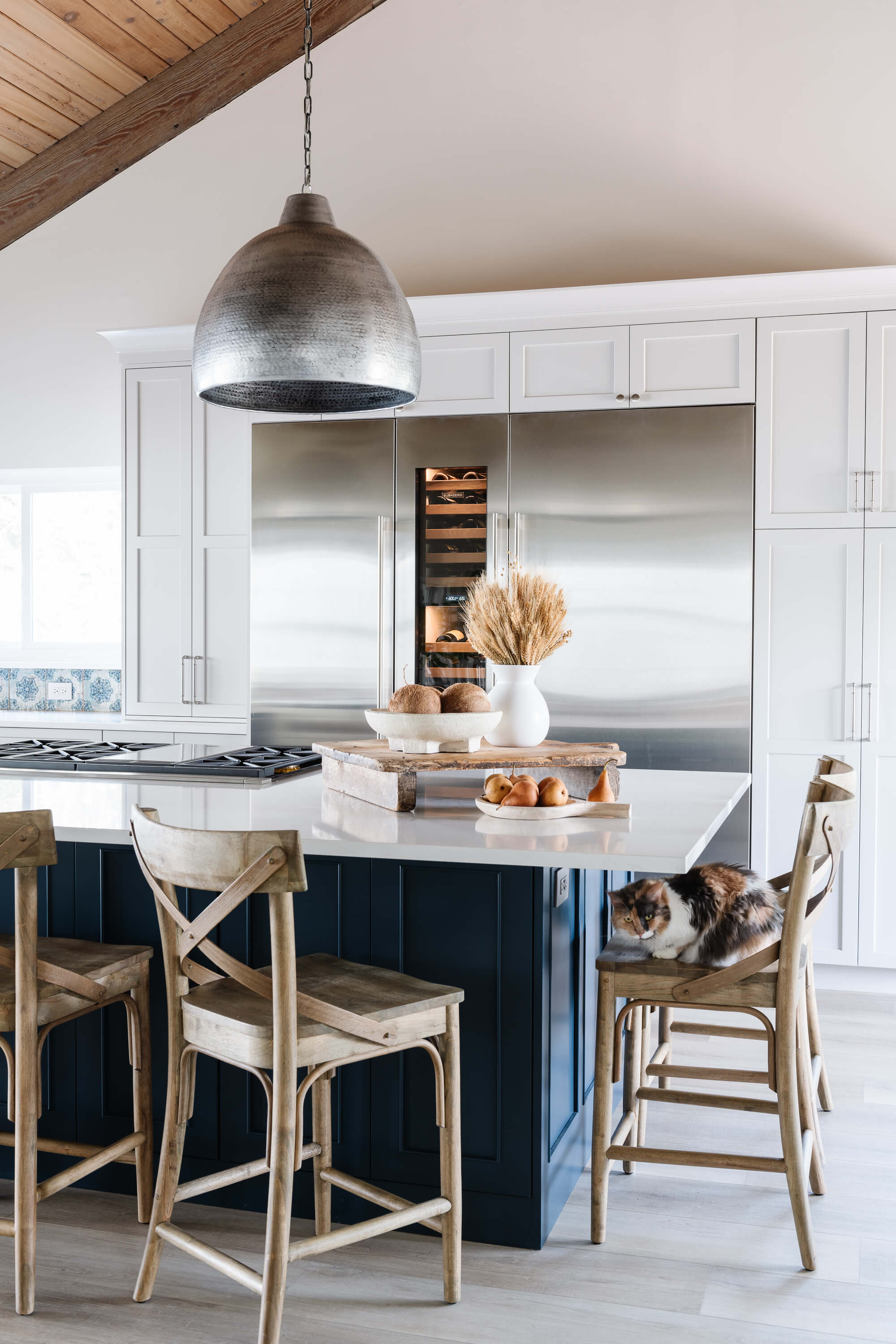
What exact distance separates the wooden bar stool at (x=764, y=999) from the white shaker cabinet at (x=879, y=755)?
1.57 meters

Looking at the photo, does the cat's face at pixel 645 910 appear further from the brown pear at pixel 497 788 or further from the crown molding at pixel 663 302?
the crown molding at pixel 663 302

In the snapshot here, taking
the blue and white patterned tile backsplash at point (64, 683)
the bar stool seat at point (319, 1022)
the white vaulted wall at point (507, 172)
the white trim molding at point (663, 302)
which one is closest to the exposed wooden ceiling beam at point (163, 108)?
the white vaulted wall at point (507, 172)

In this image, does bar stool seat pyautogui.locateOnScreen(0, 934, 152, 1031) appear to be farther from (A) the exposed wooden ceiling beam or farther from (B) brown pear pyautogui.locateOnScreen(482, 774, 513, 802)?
(A) the exposed wooden ceiling beam

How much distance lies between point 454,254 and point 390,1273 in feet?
12.6

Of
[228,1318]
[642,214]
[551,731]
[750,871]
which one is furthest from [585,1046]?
[642,214]

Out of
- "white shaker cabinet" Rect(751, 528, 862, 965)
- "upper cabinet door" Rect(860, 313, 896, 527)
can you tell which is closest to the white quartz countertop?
"white shaker cabinet" Rect(751, 528, 862, 965)

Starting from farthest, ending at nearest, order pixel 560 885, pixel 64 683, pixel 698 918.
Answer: pixel 64 683 → pixel 560 885 → pixel 698 918

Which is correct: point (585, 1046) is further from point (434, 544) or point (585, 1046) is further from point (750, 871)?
point (434, 544)

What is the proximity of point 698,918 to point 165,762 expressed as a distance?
152 cm

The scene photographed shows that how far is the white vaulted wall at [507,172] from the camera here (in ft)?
14.2

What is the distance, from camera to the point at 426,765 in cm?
237

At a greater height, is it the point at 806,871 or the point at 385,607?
the point at 385,607

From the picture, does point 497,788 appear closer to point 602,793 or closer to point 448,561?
point 602,793

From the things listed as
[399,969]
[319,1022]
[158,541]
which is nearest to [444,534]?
[158,541]
